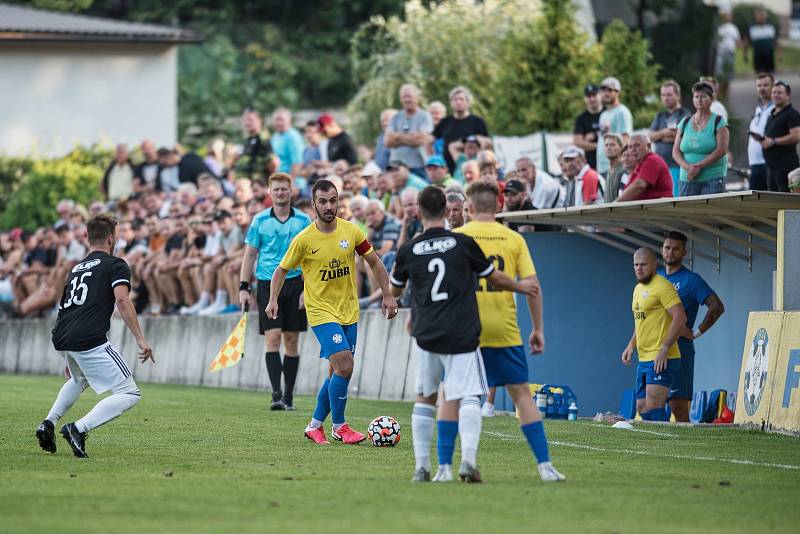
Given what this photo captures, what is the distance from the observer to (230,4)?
6081cm

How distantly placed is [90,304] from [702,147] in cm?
801

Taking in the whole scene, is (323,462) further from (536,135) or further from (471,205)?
(536,135)

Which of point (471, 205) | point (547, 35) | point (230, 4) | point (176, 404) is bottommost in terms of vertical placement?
point (176, 404)

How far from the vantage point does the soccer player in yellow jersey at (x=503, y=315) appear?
10.9 metres

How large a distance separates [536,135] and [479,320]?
14.8m

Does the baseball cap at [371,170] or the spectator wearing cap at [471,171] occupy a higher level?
the baseball cap at [371,170]

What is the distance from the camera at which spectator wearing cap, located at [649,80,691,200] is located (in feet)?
65.0

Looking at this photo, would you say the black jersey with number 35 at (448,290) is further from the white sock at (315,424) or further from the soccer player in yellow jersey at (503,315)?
the white sock at (315,424)

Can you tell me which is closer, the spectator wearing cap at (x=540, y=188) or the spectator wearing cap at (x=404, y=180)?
the spectator wearing cap at (x=540, y=188)

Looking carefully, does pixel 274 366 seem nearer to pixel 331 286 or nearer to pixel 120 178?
pixel 331 286

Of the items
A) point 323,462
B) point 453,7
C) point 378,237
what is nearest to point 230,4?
point 453,7

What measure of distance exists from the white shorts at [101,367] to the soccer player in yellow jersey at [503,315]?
10.9 ft

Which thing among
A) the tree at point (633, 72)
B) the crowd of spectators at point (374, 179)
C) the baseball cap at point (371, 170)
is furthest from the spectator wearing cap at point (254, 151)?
the tree at point (633, 72)

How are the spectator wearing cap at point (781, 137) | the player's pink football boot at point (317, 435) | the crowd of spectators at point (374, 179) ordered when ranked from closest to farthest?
A: the player's pink football boot at point (317, 435) → the spectator wearing cap at point (781, 137) → the crowd of spectators at point (374, 179)
